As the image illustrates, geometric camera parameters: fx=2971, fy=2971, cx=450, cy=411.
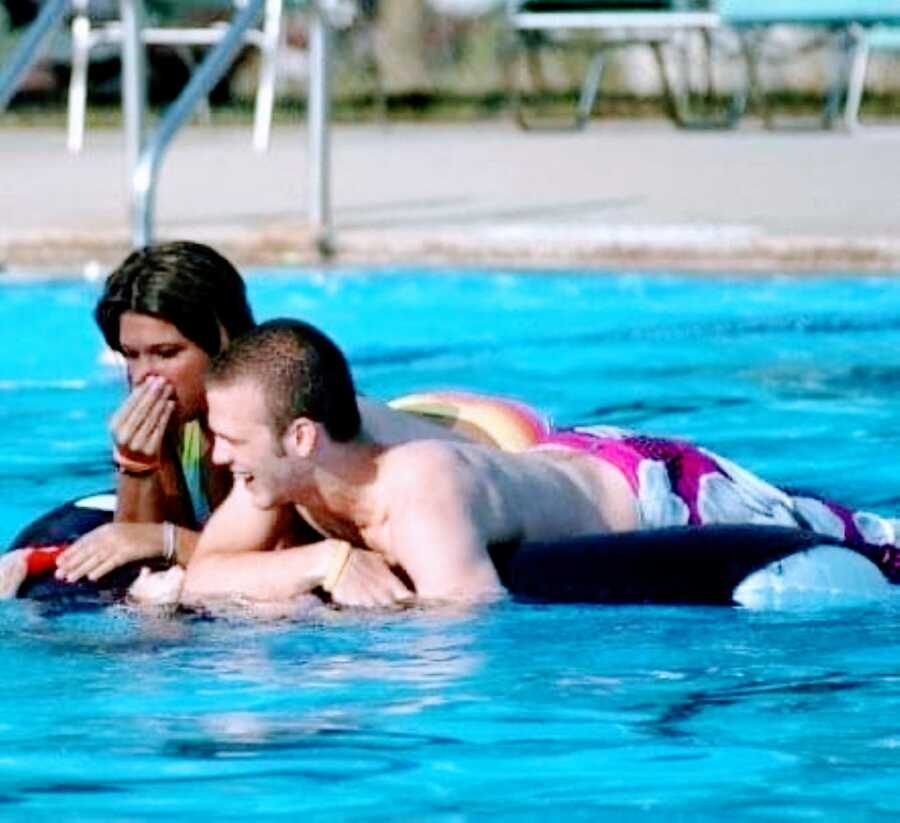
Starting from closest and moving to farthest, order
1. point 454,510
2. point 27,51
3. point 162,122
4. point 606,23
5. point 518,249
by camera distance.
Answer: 1. point 454,510
2. point 27,51
3. point 162,122
4. point 518,249
5. point 606,23

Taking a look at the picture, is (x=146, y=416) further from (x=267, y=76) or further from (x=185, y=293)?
(x=267, y=76)

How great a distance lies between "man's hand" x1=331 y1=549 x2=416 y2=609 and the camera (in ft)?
17.3

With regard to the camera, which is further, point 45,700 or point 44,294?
point 44,294

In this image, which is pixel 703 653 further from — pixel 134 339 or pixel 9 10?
pixel 9 10

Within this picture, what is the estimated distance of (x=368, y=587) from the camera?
17.4 ft

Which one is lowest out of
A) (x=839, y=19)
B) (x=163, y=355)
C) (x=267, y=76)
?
(x=267, y=76)

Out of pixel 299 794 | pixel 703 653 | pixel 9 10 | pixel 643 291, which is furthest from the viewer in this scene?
pixel 9 10

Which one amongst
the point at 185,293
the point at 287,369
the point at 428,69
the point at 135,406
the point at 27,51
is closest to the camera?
the point at 287,369

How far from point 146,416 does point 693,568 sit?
1.05 m

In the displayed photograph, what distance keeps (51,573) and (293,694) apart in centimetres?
95

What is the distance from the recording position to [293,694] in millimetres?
4922

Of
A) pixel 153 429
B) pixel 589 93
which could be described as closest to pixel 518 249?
pixel 589 93

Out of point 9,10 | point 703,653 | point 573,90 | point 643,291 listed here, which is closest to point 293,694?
point 703,653

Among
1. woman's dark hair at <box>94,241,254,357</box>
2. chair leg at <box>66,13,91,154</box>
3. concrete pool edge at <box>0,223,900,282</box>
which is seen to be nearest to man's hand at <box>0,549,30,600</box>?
woman's dark hair at <box>94,241,254,357</box>
